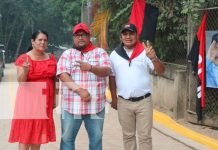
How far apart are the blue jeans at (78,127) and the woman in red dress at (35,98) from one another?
0.22 m

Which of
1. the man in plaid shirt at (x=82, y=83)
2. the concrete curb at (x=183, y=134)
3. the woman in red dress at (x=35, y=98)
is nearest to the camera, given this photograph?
the man in plaid shirt at (x=82, y=83)

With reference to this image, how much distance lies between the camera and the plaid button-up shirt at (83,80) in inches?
191

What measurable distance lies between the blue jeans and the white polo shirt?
15.6 inches

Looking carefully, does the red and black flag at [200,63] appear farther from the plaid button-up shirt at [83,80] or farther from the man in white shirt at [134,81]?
the plaid button-up shirt at [83,80]

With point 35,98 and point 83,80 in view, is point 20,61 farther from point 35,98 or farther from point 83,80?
point 83,80

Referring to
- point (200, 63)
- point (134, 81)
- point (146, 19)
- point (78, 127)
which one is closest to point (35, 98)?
point (78, 127)

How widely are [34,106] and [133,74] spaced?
118 centimetres

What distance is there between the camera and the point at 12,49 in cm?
6388

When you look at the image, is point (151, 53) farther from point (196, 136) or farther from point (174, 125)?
point (174, 125)

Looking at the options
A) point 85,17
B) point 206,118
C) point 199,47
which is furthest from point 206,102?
point 85,17

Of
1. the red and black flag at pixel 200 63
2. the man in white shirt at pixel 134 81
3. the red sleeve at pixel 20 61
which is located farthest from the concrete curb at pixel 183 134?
the red sleeve at pixel 20 61

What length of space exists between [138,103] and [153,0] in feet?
19.4

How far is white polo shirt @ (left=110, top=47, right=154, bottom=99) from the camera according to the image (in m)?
5.10

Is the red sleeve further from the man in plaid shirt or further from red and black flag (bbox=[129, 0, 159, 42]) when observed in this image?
red and black flag (bbox=[129, 0, 159, 42])
